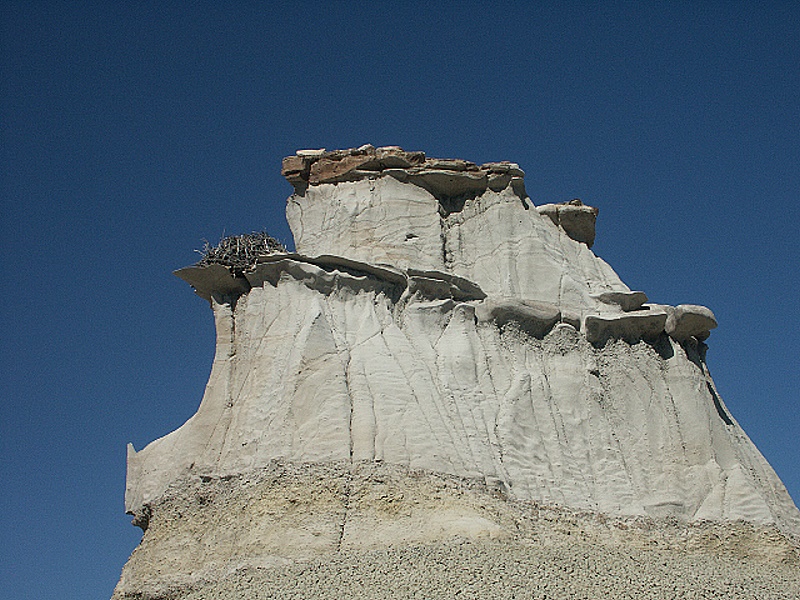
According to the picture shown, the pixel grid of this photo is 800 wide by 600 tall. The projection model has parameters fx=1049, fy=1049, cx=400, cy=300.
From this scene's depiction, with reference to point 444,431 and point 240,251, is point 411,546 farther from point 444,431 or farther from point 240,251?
point 240,251

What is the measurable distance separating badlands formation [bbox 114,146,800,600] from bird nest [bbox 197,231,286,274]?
5.0 inches

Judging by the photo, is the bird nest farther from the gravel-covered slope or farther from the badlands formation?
the gravel-covered slope

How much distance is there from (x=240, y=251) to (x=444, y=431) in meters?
7.44

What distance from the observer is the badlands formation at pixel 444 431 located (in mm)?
19391

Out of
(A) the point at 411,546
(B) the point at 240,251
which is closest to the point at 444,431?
(A) the point at 411,546

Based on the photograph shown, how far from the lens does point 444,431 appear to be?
886 inches

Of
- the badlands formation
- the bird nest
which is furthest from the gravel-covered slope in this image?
the bird nest

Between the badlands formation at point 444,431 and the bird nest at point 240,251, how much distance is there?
0.13m

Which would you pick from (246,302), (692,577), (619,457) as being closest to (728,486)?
(619,457)

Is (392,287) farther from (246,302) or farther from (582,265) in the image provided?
(582,265)

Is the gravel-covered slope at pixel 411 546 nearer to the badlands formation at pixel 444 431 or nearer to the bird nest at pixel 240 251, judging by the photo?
the badlands formation at pixel 444 431

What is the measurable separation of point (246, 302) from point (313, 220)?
14.8ft

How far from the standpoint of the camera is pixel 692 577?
19.2m

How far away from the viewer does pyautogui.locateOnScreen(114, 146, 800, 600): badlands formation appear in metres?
19.4
